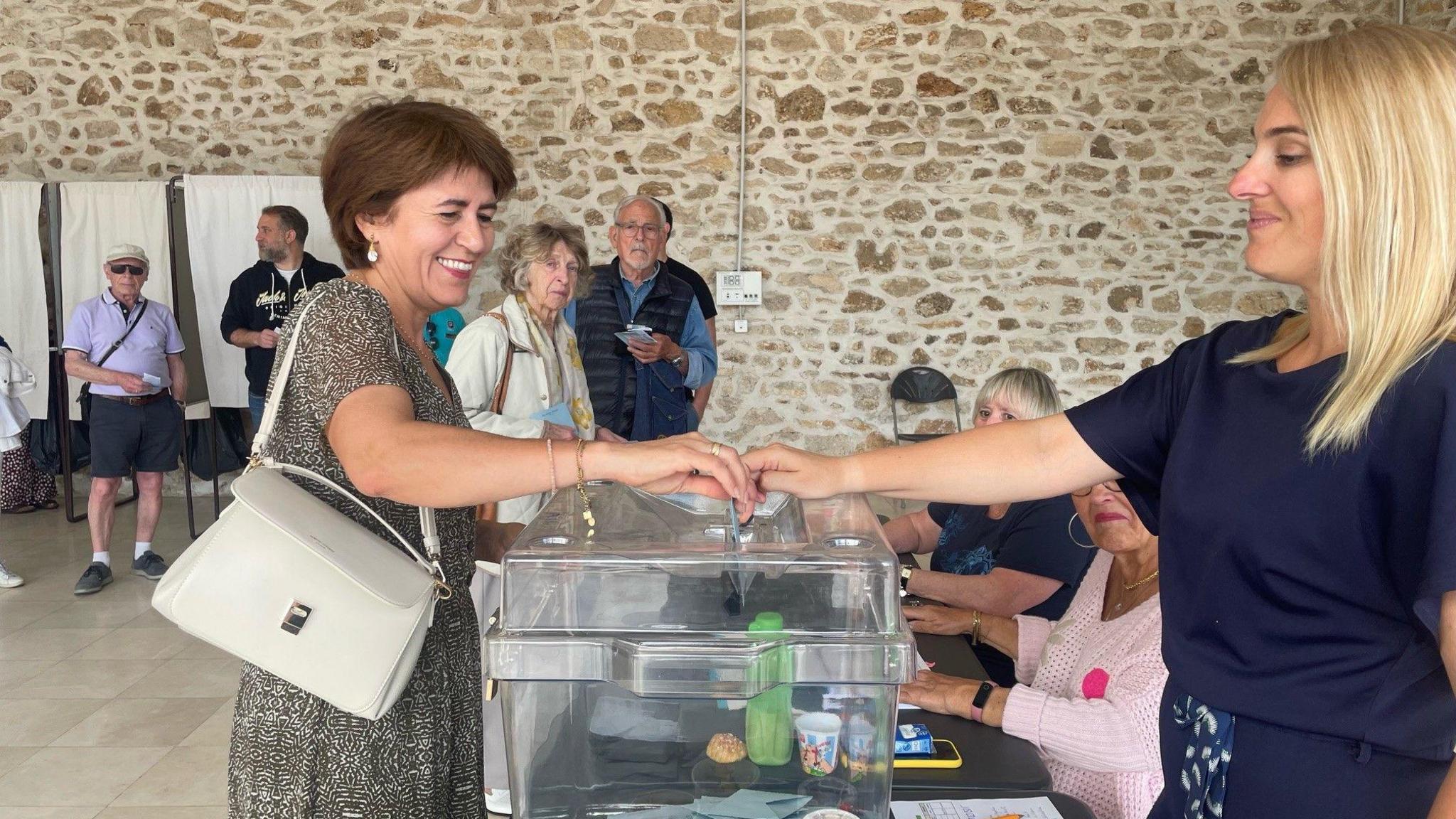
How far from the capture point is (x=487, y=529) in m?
1.89

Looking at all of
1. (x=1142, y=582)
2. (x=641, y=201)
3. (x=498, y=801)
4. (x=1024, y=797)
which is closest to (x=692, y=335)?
(x=641, y=201)

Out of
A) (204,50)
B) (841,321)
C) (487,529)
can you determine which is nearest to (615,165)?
(841,321)

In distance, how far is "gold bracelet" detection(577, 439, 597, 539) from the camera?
1262 mm

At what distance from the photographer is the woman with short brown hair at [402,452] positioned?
1261 mm

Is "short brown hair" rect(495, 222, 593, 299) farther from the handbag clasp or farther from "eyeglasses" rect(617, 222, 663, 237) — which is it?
the handbag clasp

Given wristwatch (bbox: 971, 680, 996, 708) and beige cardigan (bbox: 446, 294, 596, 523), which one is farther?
beige cardigan (bbox: 446, 294, 596, 523)

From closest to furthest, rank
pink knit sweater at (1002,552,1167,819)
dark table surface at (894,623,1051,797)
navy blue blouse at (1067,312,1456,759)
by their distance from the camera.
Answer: navy blue blouse at (1067,312,1456,759) → dark table surface at (894,623,1051,797) → pink knit sweater at (1002,552,1167,819)

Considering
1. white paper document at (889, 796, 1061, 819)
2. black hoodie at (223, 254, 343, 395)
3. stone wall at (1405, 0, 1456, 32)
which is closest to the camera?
white paper document at (889, 796, 1061, 819)

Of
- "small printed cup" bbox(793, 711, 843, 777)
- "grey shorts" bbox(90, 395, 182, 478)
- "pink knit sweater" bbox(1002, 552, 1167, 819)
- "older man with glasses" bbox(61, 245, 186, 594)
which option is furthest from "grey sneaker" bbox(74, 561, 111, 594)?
"small printed cup" bbox(793, 711, 843, 777)

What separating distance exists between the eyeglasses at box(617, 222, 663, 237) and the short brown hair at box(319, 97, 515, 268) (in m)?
3.17

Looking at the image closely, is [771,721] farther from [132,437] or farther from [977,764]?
[132,437]

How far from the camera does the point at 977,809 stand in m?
1.59

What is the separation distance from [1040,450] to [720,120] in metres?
5.76

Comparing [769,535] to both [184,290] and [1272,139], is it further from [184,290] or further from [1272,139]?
[184,290]
